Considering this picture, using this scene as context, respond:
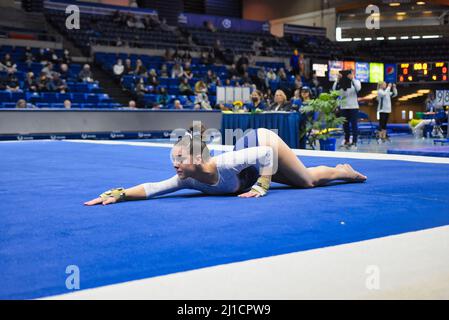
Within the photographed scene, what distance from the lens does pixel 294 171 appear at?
14.9 ft

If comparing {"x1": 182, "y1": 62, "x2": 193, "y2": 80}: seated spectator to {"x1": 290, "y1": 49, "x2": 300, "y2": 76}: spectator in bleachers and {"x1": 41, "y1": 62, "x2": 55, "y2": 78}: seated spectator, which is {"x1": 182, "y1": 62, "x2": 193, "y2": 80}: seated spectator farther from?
{"x1": 290, "y1": 49, "x2": 300, "y2": 76}: spectator in bleachers

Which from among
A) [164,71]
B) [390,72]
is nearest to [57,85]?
[164,71]

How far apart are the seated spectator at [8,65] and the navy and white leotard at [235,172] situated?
13.9 m

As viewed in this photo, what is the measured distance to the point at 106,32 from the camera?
23703 millimetres

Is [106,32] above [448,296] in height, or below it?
above

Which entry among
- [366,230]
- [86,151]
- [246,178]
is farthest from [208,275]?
[86,151]

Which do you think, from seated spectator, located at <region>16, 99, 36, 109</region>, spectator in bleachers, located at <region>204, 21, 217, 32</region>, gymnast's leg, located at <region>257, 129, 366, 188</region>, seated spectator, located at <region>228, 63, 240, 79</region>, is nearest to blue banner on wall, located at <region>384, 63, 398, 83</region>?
spectator in bleachers, located at <region>204, 21, 217, 32</region>

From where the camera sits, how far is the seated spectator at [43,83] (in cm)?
1660

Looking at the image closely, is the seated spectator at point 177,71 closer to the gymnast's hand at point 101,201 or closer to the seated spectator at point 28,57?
the seated spectator at point 28,57

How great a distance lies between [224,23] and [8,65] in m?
14.9
